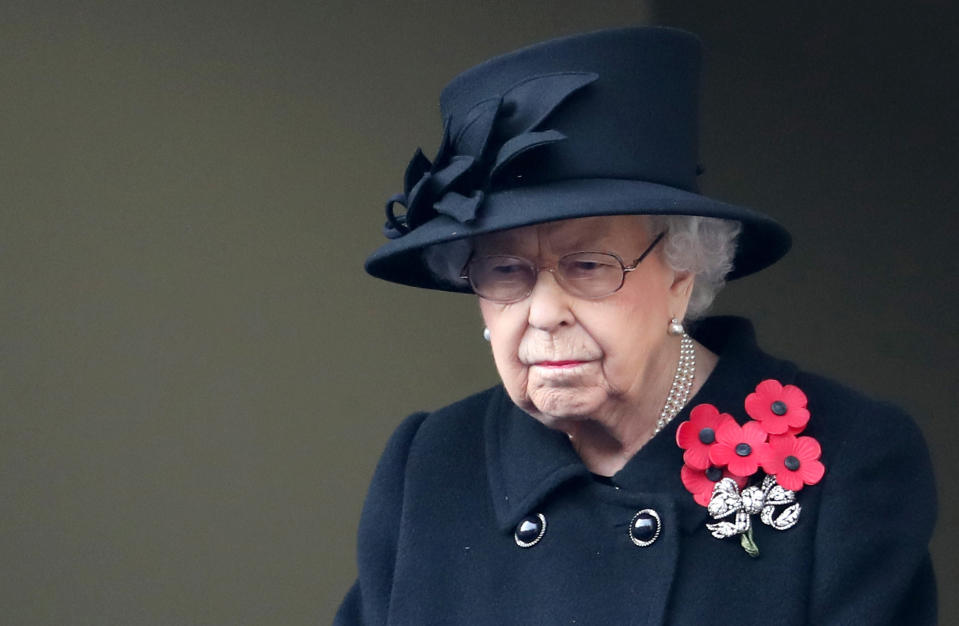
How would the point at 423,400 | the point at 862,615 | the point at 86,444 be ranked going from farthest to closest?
the point at 423,400 < the point at 86,444 < the point at 862,615

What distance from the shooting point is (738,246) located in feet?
7.95

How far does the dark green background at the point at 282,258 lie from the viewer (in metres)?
3.63

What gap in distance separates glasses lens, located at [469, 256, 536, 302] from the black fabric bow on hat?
4.5 inches

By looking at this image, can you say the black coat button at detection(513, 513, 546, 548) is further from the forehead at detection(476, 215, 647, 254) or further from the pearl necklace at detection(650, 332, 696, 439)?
the forehead at detection(476, 215, 647, 254)

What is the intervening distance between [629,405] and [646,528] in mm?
209

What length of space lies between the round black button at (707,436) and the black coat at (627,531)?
0.06 metres

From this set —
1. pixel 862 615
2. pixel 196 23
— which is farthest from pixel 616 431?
pixel 196 23

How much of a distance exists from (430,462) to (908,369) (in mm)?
2092

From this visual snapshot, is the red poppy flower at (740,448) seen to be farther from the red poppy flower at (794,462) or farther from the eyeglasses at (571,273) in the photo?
the eyeglasses at (571,273)

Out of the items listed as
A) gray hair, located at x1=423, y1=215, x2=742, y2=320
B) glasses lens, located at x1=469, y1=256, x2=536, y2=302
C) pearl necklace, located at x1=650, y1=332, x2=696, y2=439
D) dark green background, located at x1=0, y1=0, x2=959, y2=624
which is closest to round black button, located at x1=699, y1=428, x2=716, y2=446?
pearl necklace, located at x1=650, y1=332, x2=696, y2=439

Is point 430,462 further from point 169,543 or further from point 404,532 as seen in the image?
point 169,543

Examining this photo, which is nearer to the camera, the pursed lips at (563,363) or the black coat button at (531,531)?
the pursed lips at (563,363)

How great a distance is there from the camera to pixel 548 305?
2.19 meters

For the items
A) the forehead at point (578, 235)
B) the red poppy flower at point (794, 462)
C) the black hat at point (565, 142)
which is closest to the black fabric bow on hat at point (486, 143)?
the black hat at point (565, 142)
